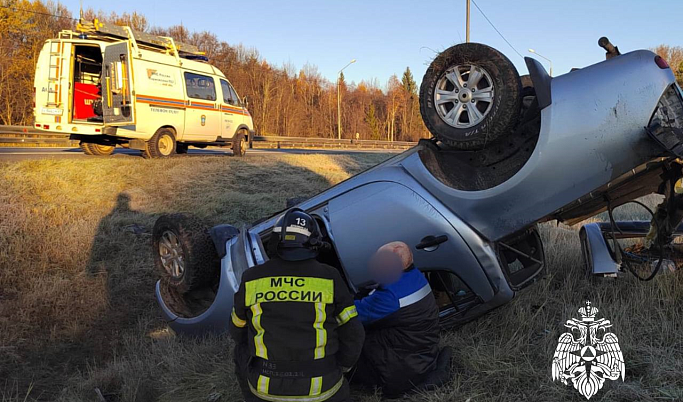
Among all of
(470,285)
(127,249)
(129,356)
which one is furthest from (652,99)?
(127,249)

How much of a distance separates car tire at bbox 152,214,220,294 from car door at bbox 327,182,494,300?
1181 mm

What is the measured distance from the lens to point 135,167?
9.38 metres

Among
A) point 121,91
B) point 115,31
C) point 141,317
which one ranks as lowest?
point 141,317

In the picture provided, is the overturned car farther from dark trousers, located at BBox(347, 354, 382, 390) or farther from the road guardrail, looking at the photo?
the road guardrail

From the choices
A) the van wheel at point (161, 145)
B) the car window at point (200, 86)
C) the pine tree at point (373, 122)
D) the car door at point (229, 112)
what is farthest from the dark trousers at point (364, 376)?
the pine tree at point (373, 122)

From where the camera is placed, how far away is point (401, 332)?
8.54 feet

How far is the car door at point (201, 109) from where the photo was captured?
40.1ft

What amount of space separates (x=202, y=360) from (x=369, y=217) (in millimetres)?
1451

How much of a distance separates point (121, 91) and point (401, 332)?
32.5 feet

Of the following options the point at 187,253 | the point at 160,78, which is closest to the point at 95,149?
the point at 160,78

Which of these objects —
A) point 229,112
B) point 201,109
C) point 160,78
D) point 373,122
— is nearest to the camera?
point 160,78

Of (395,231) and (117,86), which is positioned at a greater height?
(117,86)

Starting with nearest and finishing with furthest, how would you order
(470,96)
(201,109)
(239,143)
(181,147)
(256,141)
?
(470,96) → (201,109) → (181,147) → (239,143) → (256,141)

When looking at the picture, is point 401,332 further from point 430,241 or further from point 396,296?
point 430,241
